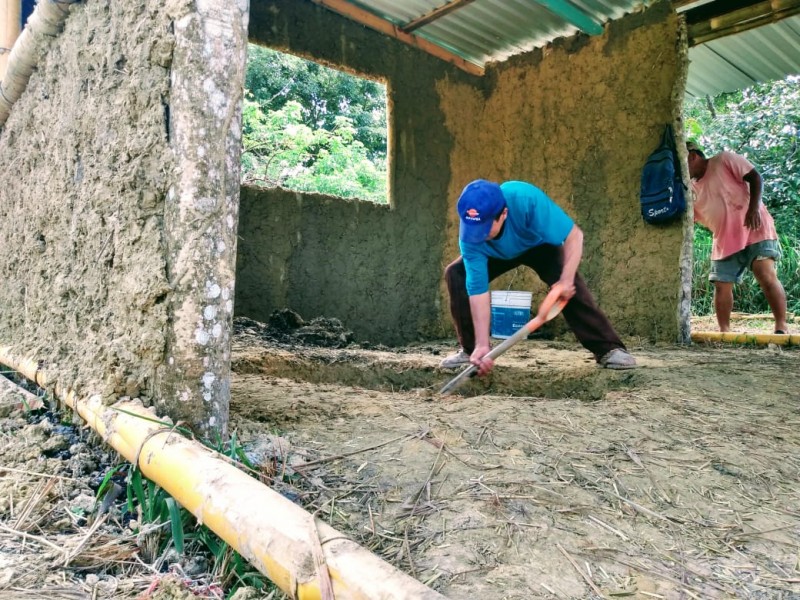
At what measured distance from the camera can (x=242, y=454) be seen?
4.88 ft

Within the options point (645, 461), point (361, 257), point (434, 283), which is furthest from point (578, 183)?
point (645, 461)

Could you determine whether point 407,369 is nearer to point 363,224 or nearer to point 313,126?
point 363,224

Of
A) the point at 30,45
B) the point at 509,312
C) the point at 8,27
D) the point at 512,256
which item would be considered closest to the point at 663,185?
the point at 509,312

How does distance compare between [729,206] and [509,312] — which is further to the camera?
[509,312]

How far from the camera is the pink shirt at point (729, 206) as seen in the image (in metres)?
4.27

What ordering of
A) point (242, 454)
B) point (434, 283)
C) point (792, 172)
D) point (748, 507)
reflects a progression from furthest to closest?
point (792, 172) → point (434, 283) → point (242, 454) → point (748, 507)

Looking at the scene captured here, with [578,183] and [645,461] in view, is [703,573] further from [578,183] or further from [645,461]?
[578,183]

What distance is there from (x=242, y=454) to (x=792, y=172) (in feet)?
29.6

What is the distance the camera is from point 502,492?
1387 mm

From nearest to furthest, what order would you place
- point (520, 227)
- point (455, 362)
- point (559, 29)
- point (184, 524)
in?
point (184, 524)
point (520, 227)
point (455, 362)
point (559, 29)

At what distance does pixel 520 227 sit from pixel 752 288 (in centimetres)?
589

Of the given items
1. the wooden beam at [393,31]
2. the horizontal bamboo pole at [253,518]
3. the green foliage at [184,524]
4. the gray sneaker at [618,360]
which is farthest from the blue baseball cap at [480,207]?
the wooden beam at [393,31]

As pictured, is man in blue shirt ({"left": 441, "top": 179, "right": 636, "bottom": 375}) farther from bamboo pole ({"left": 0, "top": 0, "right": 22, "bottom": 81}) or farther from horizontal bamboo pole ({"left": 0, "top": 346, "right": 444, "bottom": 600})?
bamboo pole ({"left": 0, "top": 0, "right": 22, "bottom": 81})

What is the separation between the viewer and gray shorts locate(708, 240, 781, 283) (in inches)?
166
